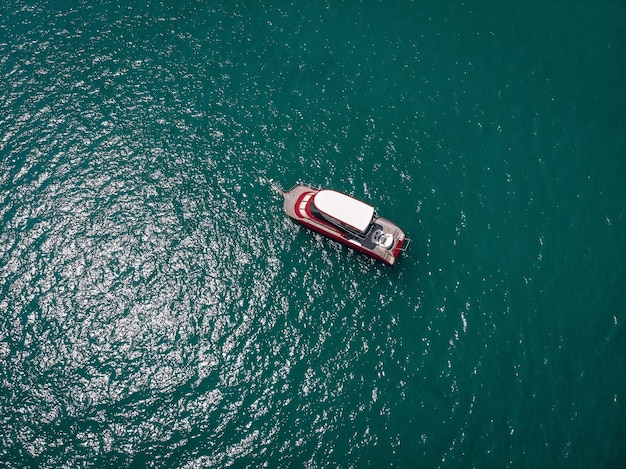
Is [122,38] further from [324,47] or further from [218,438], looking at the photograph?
[218,438]

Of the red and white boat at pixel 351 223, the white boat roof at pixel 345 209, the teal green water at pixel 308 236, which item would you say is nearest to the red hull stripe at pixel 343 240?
the red and white boat at pixel 351 223

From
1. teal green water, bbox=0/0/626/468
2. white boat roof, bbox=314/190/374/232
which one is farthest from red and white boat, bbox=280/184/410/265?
teal green water, bbox=0/0/626/468

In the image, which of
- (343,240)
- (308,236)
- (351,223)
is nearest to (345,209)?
(351,223)

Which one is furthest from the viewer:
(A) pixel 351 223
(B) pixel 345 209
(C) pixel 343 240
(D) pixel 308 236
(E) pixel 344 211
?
(D) pixel 308 236

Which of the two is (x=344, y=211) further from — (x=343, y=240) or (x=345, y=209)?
(x=343, y=240)

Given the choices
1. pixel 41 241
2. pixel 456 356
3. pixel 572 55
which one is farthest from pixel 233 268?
pixel 572 55

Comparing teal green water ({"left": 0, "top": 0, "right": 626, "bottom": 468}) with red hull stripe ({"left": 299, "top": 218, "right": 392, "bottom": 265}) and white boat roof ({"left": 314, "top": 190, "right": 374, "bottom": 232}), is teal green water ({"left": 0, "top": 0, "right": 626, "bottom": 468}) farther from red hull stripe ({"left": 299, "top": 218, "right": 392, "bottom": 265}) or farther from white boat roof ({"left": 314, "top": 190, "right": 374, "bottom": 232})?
white boat roof ({"left": 314, "top": 190, "right": 374, "bottom": 232})
